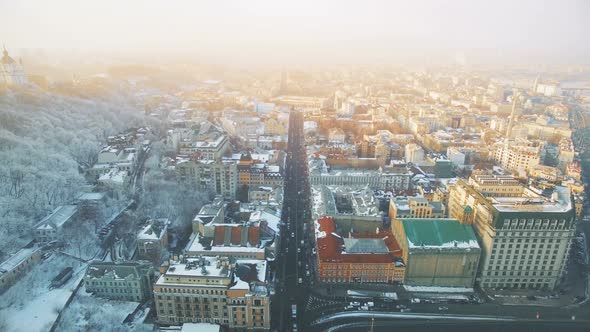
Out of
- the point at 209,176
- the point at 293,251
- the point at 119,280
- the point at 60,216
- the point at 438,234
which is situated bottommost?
the point at 293,251

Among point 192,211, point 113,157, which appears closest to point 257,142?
point 113,157

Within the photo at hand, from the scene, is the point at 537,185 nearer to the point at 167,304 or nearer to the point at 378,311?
the point at 378,311

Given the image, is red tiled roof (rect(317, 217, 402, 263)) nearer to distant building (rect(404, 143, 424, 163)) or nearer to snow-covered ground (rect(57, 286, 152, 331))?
snow-covered ground (rect(57, 286, 152, 331))

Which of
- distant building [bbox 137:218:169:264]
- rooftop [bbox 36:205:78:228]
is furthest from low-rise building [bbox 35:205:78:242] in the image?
distant building [bbox 137:218:169:264]

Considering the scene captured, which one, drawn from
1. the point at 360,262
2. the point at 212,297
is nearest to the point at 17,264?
the point at 212,297

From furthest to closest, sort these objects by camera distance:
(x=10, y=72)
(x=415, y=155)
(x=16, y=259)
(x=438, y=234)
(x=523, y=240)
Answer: (x=10, y=72) → (x=415, y=155) → (x=438, y=234) → (x=16, y=259) → (x=523, y=240)

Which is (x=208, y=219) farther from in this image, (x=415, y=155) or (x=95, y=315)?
(x=415, y=155)
